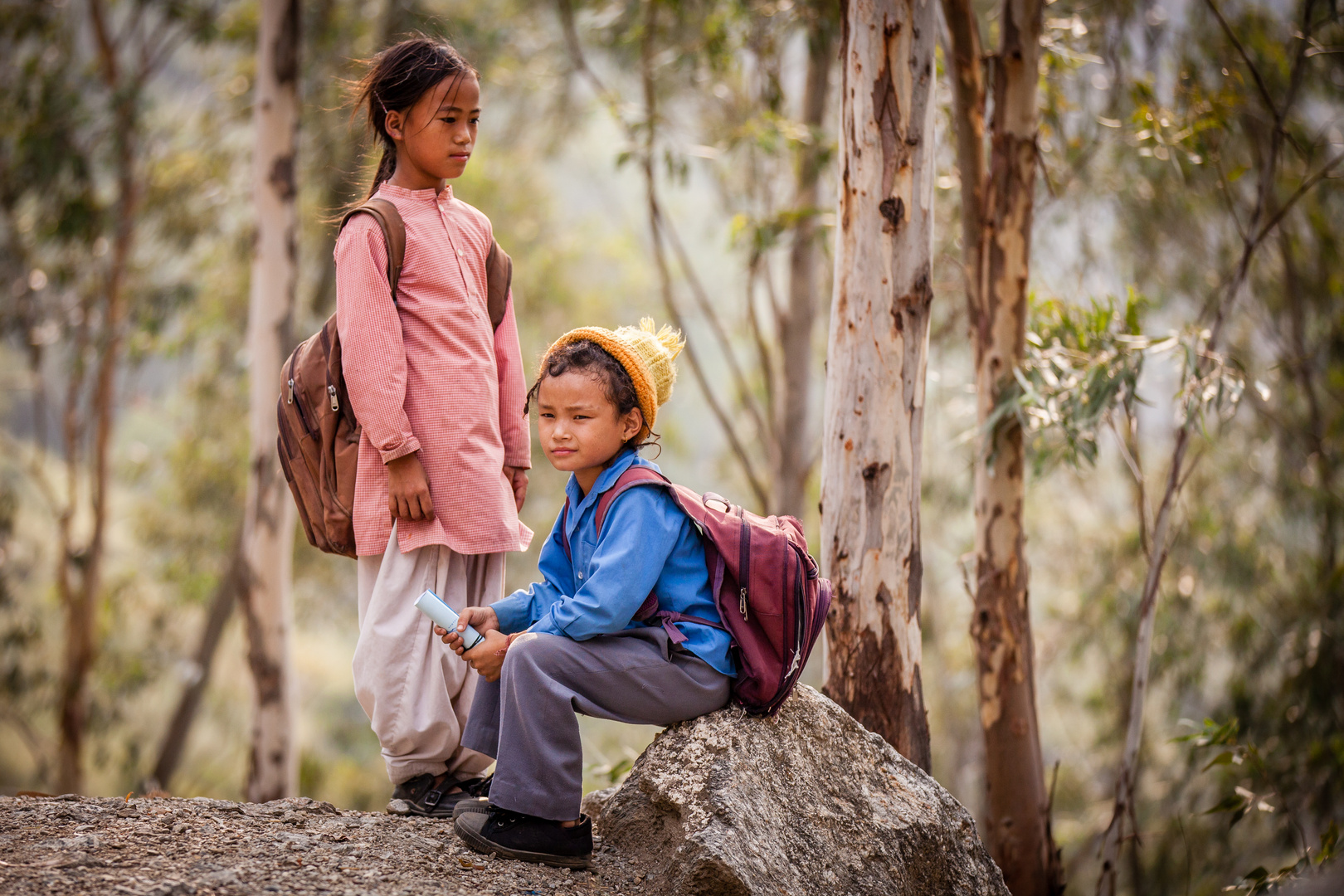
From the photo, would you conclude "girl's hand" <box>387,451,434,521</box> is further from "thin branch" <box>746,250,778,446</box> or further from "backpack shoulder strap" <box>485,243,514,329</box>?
"thin branch" <box>746,250,778,446</box>

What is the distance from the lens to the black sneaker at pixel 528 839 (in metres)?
2.15

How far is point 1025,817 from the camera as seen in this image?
3.71 meters

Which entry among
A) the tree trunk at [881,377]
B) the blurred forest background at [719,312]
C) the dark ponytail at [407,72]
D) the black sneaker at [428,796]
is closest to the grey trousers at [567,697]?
the black sneaker at [428,796]

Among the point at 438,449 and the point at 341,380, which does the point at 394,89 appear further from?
the point at 438,449

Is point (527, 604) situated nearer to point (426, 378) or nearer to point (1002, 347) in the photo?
point (426, 378)

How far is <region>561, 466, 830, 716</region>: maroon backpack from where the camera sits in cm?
219

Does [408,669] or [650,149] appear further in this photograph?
[650,149]

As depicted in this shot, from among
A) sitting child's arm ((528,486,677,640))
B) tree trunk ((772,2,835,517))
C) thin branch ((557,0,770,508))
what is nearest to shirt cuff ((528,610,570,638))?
sitting child's arm ((528,486,677,640))

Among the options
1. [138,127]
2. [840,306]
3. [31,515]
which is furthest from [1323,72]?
[31,515]

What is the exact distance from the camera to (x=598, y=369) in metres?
2.21

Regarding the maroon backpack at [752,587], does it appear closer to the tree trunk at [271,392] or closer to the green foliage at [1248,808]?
the green foliage at [1248,808]

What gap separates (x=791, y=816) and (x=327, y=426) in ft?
4.57

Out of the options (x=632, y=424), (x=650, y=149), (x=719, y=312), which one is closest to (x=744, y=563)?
(x=632, y=424)

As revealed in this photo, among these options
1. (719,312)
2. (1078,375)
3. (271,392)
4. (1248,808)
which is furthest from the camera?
(719,312)
